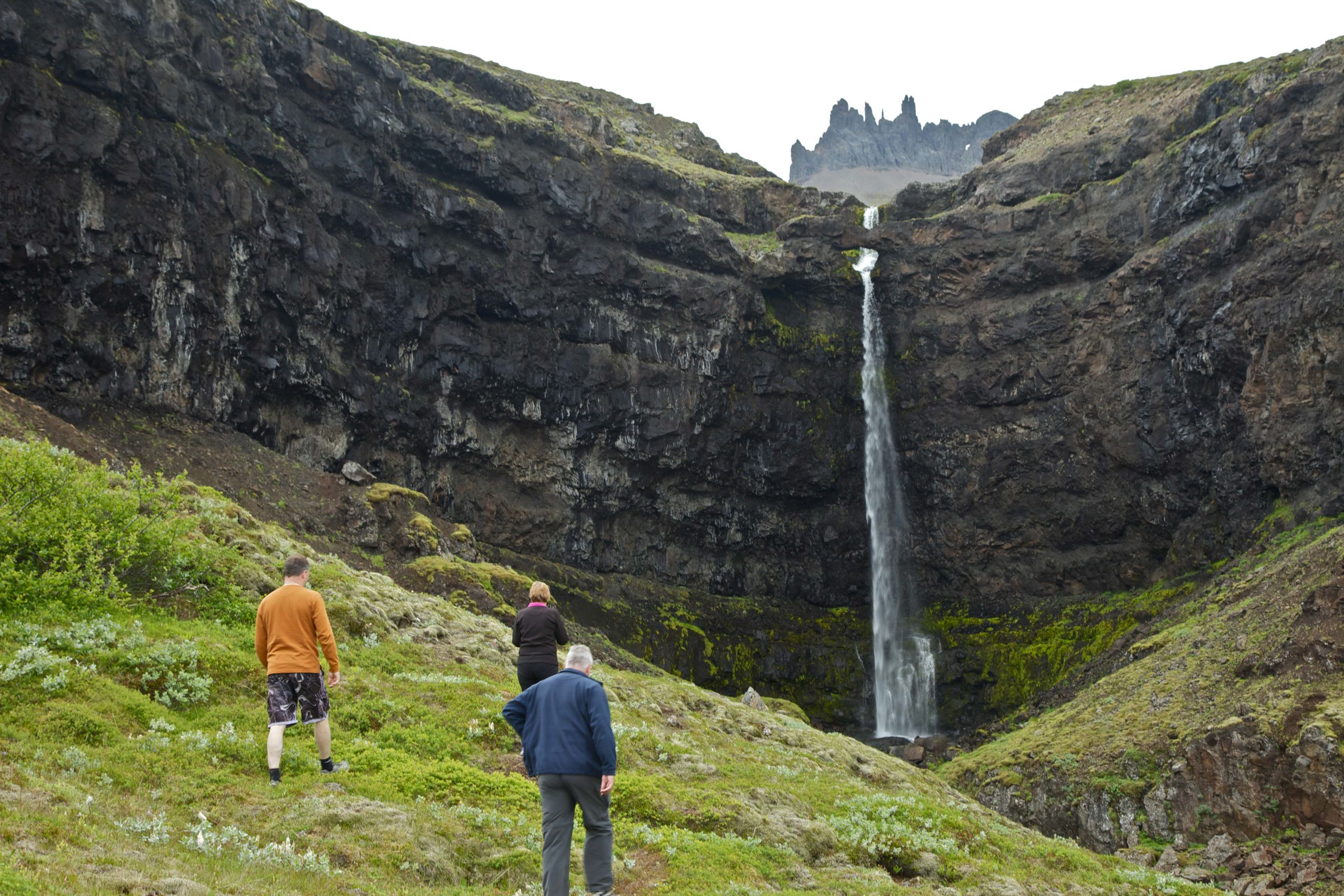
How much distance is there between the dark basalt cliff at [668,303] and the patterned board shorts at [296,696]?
3453 centimetres

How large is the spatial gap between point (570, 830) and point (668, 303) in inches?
1945

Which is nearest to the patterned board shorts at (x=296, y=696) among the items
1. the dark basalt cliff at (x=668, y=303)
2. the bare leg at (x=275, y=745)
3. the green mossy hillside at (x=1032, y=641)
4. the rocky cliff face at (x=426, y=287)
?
the bare leg at (x=275, y=745)

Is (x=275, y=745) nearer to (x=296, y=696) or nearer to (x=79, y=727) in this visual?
(x=296, y=696)

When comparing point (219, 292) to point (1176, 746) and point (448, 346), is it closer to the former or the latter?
point (448, 346)

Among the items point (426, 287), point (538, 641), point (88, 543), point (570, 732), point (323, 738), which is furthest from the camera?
point (426, 287)

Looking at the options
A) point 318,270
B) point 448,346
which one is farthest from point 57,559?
point 448,346

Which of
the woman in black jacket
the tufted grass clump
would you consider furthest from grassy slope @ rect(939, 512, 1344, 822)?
the woman in black jacket

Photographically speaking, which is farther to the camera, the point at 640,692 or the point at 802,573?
the point at 802,573

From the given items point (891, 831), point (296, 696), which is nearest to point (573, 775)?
point (296, 696)

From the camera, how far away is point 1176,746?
84.3 ft

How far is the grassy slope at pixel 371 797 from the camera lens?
699cm

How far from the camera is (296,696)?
31.8 feet

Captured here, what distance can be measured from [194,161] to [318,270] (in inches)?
290

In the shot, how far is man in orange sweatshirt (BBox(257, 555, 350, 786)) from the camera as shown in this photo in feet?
31.5
